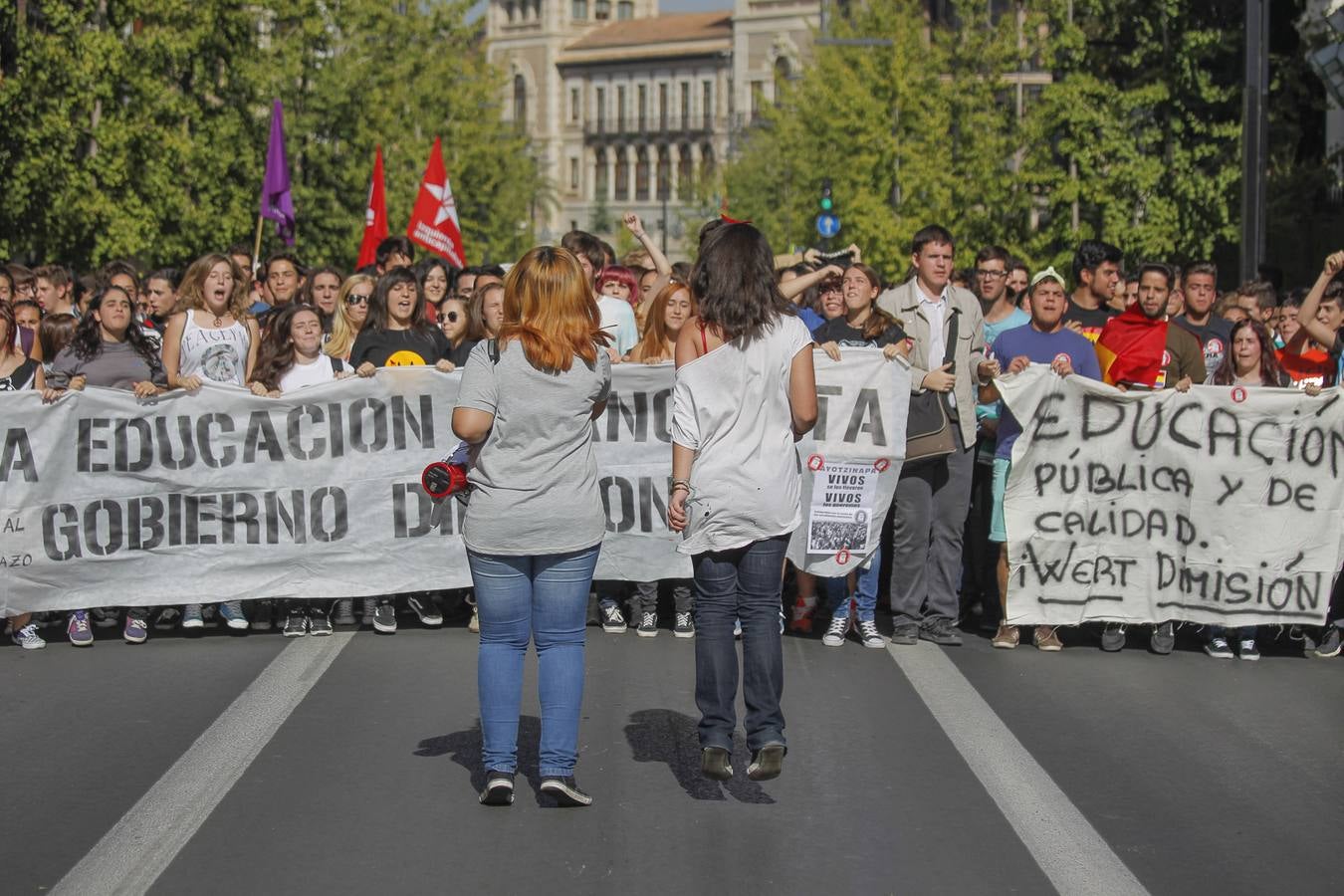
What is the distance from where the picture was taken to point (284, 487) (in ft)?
33.4

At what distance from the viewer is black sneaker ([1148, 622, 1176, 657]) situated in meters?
9.71

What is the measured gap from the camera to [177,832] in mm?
6121

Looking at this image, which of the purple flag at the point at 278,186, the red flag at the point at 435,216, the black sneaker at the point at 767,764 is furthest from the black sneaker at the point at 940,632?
the purple flag at the point at 278,186

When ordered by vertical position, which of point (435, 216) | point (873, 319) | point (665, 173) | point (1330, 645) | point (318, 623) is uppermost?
point (665, 173)

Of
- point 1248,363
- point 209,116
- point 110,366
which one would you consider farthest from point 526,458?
point 209,116

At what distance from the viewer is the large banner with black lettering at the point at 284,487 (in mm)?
9891

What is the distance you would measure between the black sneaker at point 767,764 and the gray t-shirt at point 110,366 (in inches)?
198

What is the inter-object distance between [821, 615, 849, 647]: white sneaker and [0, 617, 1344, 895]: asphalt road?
1.38ft

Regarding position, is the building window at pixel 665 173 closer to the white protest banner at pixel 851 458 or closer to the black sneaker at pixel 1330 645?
the white protest banner at pixel 851 458

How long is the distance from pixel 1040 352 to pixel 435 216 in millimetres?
11911

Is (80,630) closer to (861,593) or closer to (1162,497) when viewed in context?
(861,593)

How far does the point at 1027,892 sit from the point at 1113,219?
23159 mm

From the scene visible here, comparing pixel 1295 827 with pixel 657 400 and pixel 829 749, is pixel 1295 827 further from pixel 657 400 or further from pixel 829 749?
pixel 657 400

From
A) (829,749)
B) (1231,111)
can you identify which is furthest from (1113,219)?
(829,749)
